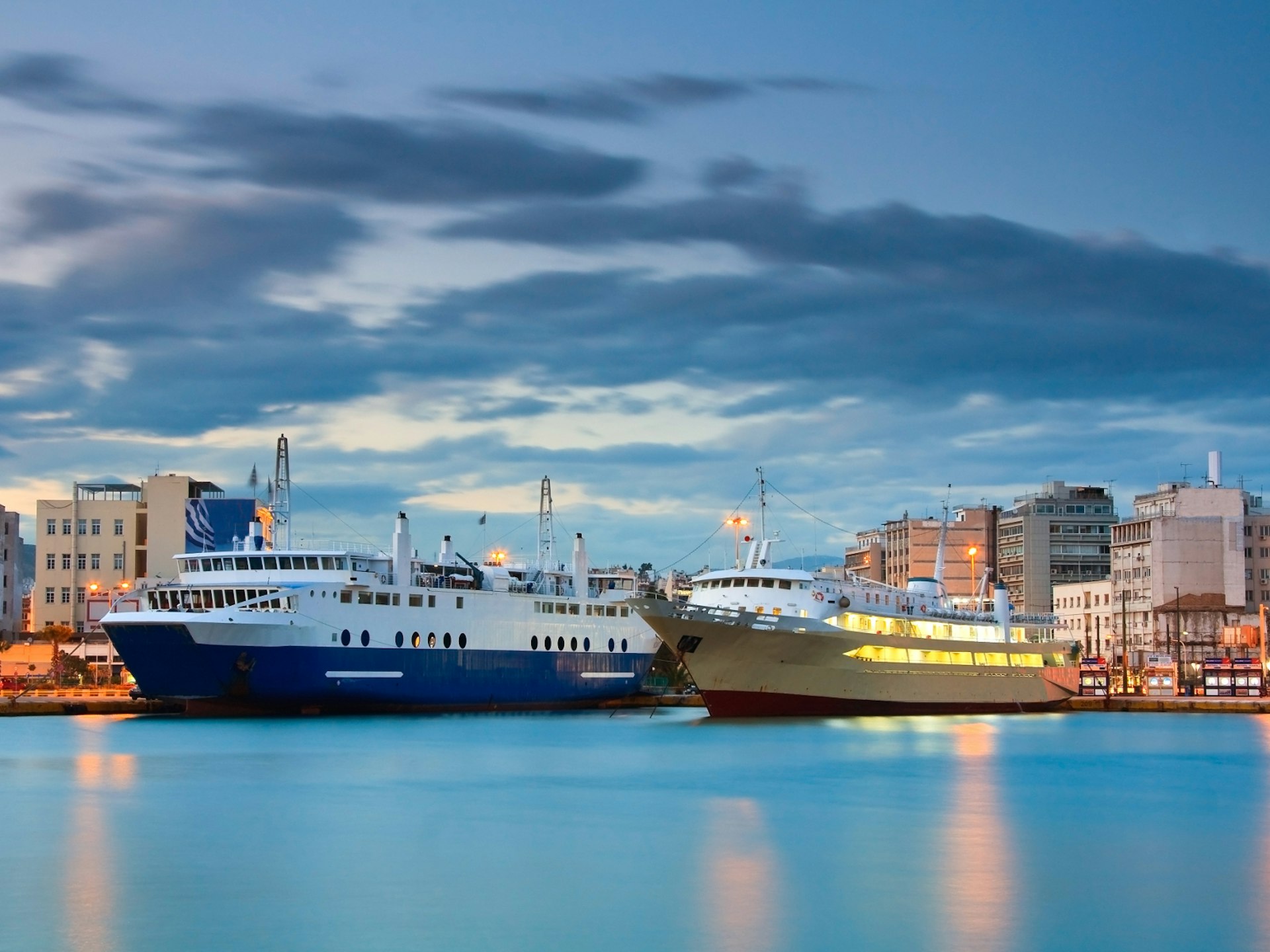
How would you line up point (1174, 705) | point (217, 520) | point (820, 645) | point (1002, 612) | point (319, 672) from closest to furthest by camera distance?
1. point (820, 645)
2. point (319, 672)
3. point (1002, 612)
4. point (1174, 705)
5. point (217, 520)

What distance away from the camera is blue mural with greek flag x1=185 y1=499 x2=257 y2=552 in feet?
332

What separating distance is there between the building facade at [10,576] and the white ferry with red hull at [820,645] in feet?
209

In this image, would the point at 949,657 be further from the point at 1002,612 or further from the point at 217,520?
the point at 217,520

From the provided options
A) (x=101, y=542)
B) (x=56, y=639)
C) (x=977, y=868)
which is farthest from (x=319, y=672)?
(x=101, y=542)

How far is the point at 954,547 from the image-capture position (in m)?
153

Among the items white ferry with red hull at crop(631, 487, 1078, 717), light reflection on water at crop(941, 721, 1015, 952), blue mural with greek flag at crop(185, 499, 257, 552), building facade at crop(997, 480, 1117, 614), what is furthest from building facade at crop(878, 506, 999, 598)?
light reflection on water at crop(941, 721, 1015, 952)

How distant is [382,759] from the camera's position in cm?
4816

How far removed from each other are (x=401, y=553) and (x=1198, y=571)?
232ft

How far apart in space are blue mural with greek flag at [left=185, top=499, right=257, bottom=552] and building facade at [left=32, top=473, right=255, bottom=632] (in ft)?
10.1

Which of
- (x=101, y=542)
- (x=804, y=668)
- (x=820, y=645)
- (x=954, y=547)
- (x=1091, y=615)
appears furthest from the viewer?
(x=954, y=547)

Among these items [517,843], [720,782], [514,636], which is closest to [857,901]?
[517,843]

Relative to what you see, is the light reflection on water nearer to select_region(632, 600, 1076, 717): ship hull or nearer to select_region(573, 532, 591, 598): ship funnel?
select_region(632, 600, 1076, 717): ship hull

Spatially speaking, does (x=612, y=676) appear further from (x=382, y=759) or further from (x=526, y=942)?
(x=526, y=942)

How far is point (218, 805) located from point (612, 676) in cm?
4313
